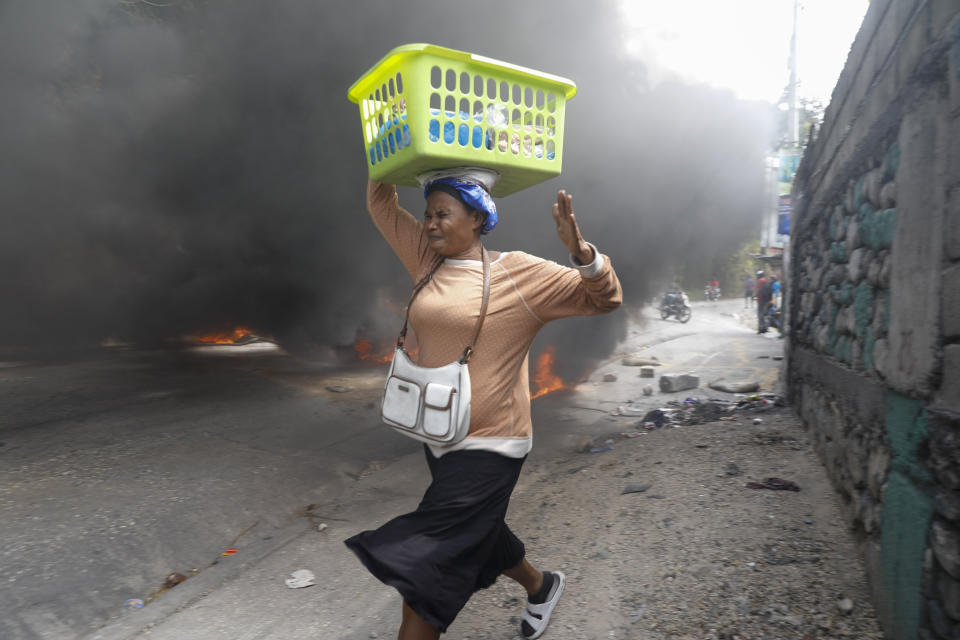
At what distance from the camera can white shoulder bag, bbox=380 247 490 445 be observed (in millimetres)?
1681

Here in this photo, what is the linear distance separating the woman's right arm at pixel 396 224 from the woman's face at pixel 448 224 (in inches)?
10.0

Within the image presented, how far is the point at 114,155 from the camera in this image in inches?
282

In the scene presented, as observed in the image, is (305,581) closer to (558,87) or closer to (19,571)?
(19,571)

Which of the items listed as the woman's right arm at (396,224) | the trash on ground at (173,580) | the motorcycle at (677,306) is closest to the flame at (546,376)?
the trash on ground at (173,580)

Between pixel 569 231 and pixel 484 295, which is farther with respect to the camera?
pixel 484 295

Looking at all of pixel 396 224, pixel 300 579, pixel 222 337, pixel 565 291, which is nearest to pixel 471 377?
pixel 565 291

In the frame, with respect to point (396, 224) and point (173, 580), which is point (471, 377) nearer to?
point (396, 224)

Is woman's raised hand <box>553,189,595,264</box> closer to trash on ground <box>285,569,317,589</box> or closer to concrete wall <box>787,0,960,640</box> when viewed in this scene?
concrete wall <box>787,0,960,640</box>

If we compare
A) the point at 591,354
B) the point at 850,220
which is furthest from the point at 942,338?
the point at 591,354

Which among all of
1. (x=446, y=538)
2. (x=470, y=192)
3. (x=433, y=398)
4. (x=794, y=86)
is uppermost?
(x=794, y=86)

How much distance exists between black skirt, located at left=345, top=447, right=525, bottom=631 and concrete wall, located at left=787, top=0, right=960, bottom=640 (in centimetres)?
112

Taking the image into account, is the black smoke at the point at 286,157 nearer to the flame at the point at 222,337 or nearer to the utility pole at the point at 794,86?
the flame at the point at 222,337

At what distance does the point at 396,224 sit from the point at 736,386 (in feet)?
19.8

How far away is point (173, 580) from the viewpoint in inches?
105
